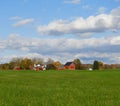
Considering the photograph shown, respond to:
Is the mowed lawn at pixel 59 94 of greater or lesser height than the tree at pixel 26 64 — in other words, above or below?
below

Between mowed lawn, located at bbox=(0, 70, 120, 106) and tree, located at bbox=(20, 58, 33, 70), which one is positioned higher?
tree, located at bbox=(20, 58, 33, 70)

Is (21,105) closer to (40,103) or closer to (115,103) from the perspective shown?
(40,103)

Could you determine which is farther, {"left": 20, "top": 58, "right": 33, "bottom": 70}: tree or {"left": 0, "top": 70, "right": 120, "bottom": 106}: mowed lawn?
{"left": 20, "top": 58, "right": 33, "bottom": 70}: tree

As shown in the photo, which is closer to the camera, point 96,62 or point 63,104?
point 63,104

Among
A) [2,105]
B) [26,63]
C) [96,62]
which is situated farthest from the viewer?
[26,63]

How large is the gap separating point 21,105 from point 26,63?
180 meters

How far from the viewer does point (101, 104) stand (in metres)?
19.1

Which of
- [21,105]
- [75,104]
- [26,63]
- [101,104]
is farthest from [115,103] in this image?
[26,63]

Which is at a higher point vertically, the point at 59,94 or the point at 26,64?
the point at 26,64

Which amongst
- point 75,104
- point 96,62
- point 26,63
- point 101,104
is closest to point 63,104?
point 75,104

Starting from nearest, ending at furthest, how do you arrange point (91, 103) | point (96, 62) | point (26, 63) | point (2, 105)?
point (2, 105) < point (91, 103) < point (96, 62) < point (26, 63)

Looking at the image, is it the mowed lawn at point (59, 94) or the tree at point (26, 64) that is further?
the tree at point (26, 64)

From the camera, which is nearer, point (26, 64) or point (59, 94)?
point (59, 94)

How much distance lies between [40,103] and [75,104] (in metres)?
1.83
